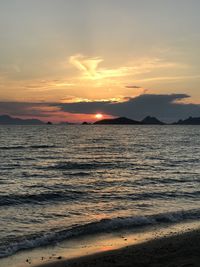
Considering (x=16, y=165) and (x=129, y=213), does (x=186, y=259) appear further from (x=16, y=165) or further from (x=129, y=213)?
(x=16, y=165)

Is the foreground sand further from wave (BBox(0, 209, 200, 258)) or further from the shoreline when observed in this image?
wave (BBox(0, 209, 200, 258))

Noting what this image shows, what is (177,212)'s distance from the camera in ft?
62.1

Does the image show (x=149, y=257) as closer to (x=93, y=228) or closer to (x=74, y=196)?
(x=93, y=228)

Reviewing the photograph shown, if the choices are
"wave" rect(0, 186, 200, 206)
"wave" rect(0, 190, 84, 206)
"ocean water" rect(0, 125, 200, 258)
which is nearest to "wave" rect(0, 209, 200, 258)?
"ocean water" rect(0, 125, 200, 258)

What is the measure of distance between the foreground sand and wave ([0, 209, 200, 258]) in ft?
6.88

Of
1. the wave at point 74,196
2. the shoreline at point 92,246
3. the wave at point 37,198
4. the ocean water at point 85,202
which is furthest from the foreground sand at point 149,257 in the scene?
the wave at point 37,198

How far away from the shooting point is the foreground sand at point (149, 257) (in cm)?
1127

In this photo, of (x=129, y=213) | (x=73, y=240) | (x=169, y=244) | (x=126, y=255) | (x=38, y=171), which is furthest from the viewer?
(x=38, y=171)

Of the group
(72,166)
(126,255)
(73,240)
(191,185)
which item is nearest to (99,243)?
(73,240)

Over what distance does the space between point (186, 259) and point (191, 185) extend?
1684cm

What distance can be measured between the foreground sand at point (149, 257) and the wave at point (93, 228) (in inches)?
82.6

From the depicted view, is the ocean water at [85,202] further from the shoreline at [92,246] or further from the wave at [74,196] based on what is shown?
the shoreline at [92,246]

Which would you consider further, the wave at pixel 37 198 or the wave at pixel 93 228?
the wave at pixel 37 198

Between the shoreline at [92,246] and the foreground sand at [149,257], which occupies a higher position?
the foreground sand at [149,257]
